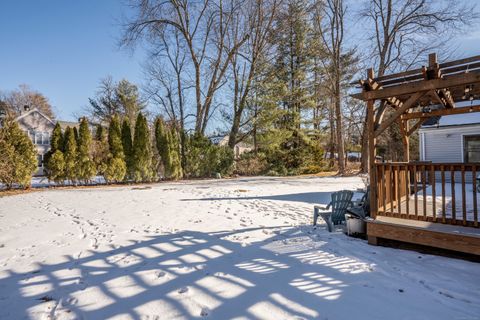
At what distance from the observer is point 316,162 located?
1931 centimetres

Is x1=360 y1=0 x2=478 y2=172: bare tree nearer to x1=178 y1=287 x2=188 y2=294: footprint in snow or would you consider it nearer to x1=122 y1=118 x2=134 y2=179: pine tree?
x1=122 y1=118 x2=134 y2=179: pine tree

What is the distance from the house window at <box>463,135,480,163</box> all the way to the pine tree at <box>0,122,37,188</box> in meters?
18.4

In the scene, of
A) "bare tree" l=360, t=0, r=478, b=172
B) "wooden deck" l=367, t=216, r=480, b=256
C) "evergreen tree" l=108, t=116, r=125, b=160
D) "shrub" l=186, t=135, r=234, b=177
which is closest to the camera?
"wooden deck" l=367, t=216, r=480, b=256

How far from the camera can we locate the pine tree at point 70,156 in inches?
472

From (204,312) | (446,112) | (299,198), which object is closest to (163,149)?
(299,198)

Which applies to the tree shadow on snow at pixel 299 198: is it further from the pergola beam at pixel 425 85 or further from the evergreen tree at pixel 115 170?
the evergreen tree at pixel 115 170

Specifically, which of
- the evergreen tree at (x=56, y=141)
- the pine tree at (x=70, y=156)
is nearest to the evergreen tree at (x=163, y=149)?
the pine tree at (x=70, y=156)

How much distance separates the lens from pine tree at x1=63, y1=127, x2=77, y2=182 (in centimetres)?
1199

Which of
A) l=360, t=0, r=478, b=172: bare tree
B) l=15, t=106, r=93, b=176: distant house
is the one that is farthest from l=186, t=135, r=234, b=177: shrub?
l=15, t=106, r=93, b=176: distant house

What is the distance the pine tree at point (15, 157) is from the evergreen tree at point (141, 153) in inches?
165

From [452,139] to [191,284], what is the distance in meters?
13.2

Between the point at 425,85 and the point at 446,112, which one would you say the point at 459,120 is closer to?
the point at 446,112

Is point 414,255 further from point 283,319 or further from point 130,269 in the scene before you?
point 130,269

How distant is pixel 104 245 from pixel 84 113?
96.3 ft
